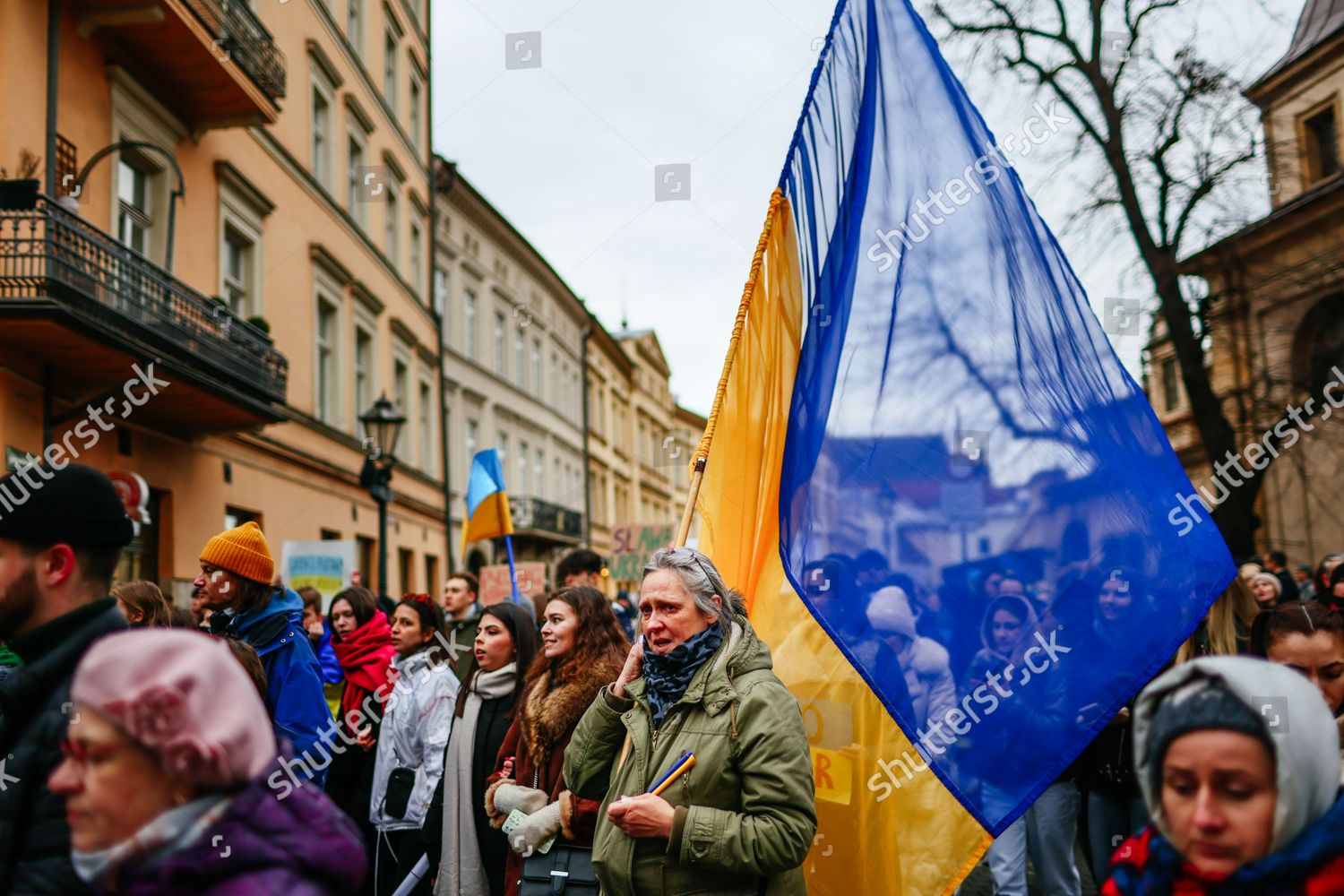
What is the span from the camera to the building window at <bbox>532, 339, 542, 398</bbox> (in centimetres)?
3948

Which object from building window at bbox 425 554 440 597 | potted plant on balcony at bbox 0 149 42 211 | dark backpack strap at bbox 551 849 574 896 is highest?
potted plant on balcony at bbox 0 149 42 211

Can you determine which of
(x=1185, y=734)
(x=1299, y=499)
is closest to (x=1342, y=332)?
(x=1299, y=499)

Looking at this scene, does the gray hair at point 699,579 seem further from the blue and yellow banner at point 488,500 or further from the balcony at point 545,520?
the balcony at point 545,520

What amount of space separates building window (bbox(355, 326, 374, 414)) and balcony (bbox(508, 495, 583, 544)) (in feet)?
45.2

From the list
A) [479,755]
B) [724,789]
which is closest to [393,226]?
[479,755]

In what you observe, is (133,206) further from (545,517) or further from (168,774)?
(545,517)

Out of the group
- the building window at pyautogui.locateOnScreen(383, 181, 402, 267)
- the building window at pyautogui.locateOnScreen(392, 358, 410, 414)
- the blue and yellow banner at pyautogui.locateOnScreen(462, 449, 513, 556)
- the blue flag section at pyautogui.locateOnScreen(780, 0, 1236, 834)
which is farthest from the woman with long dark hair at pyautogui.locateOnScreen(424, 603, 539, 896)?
the building window at pyautogui.locateOnScreen(383, 181, 402, 267)

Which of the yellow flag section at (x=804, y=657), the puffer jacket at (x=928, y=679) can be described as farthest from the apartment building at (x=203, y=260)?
the puffer jacket at (x=928, y=679)

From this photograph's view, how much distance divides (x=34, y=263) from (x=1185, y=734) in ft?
32.3

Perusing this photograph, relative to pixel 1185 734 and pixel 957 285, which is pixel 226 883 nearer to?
pixel 1185 734

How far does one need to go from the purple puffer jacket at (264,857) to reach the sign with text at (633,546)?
18.2 meters

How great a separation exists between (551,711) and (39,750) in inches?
96.8

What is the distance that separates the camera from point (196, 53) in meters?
12.6

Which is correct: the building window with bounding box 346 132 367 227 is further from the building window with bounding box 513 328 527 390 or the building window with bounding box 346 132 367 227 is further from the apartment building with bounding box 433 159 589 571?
the building window with bounding box 513 328 527 390
